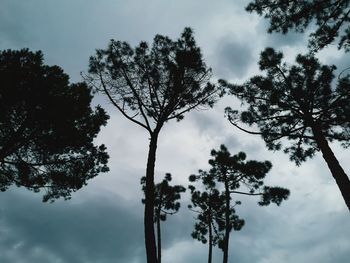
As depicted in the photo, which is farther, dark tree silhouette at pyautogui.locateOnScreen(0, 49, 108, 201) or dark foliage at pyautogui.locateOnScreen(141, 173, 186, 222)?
dark foliage at pyautogui.locateOnScreen(141, 173, 186, 222)

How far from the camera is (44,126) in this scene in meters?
11.6

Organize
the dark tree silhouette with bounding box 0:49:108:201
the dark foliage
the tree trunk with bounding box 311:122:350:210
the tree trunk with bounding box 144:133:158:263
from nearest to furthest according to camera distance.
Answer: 1. the tree trunk with bounding box 144:133:158:263
2. the tree trunk with bounding box 311:122:350:210
3. the dark tree silhouette with bounding box 0:49:108:201
4. the dark foliage

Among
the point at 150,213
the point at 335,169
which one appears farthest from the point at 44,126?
the point at 335,169

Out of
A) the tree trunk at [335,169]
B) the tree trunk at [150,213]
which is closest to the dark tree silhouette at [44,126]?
the tree trunk at [150,213]

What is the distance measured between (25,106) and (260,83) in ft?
30.0

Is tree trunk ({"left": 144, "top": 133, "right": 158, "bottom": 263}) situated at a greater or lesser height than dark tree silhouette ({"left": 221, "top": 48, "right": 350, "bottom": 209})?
lesser

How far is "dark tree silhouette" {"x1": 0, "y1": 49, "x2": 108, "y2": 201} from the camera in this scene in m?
11.0

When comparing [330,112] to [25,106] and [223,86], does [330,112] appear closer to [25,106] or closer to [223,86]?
[223,86]

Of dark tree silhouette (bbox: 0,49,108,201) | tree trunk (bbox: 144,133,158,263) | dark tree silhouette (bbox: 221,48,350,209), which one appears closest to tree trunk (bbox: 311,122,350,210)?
dark tree silhouette (bbox: 221,48,350,209)

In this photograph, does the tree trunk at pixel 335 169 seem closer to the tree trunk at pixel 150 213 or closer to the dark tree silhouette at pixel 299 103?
the dark tree silhouette at pixel 299 103

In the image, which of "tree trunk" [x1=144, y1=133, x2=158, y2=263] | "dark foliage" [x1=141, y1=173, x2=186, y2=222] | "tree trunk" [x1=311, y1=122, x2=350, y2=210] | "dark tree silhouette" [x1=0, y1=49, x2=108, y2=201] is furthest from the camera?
"dark foliage" [x1=141, y1=173, x2=186, y2=222]

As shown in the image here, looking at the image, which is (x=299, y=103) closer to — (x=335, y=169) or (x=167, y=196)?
→ (x=335, y=169)

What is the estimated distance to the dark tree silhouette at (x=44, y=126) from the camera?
10995 millimetres

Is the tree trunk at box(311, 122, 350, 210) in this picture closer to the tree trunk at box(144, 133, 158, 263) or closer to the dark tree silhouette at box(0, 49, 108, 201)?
the tree trunk at box(144, 133, 158, 263)
